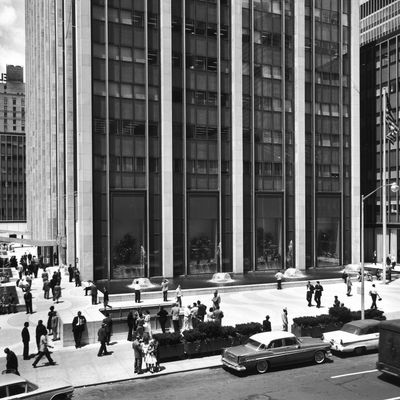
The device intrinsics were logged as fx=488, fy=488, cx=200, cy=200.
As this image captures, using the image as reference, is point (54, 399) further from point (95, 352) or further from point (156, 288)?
point (156, 288)

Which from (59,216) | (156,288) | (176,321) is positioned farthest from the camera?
(59,216)

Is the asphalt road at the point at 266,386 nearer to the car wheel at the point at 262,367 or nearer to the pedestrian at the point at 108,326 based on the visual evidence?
the car wheel at the point at 262,367

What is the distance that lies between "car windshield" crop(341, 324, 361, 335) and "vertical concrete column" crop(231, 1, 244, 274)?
Result: 84.6 feet

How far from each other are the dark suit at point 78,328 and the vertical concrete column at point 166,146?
74.7ft

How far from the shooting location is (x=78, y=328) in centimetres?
2377

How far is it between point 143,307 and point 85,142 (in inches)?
854

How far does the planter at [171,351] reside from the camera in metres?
21.8

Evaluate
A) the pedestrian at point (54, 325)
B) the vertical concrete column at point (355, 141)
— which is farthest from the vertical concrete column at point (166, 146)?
the vertical concrete column at point (355, 141)

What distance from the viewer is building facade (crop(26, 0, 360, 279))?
149ft

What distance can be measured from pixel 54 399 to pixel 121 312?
10.9 metres

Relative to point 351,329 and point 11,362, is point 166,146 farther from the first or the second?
point 11,362

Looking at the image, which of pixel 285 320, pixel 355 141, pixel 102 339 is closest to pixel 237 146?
pixel 355 141

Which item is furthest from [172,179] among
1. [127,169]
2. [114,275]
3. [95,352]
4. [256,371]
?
[256,371]

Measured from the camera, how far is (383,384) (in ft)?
61.4
